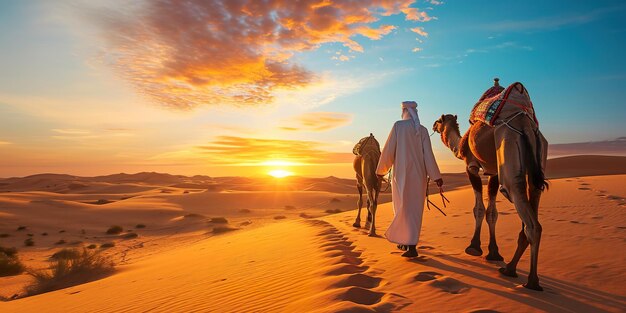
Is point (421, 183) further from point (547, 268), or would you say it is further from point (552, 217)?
point (552, 217)

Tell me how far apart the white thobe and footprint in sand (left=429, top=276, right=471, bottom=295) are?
1.52 m

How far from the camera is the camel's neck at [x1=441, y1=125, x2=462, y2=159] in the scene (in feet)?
23.5

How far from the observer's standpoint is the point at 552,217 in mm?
10133

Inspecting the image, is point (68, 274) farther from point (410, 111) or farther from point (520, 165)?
point (520, 165)

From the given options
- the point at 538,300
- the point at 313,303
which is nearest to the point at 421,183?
the point at 538,300

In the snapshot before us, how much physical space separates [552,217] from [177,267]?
10075 mm

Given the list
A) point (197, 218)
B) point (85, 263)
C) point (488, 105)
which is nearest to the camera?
point (488, 105)

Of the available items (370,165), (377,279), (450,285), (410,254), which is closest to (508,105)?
(450,285)

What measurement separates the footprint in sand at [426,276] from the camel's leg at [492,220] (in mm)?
1437

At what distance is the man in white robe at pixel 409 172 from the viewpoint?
634 cm

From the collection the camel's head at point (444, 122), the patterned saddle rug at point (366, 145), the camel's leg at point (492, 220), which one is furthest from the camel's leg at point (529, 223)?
the patterned saddle rug at point (366, 145)

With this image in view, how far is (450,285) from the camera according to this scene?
460cm

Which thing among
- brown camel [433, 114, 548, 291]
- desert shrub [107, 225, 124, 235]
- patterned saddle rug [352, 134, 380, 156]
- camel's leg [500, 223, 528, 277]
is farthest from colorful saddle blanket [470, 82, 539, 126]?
desert shrub [107, 225, 124, 235]

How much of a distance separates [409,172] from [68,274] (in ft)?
32.7
